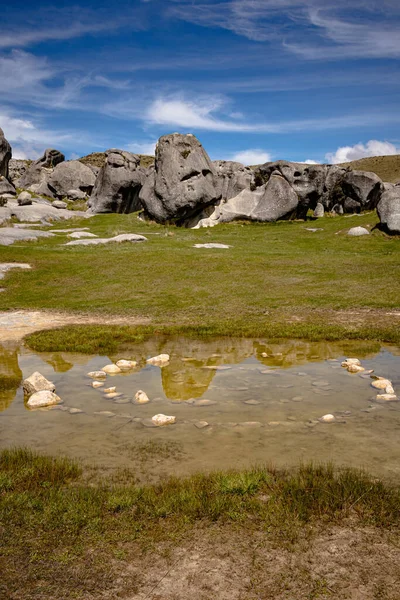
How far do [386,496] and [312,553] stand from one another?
1.57 m

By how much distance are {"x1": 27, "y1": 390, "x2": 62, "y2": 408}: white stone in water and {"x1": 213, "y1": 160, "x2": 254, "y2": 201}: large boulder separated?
1785 inches

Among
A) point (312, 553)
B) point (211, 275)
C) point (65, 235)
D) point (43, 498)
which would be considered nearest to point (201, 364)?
point (43, 498)

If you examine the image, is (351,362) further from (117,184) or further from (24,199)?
(117,184)

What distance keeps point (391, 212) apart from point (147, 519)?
3661 cm

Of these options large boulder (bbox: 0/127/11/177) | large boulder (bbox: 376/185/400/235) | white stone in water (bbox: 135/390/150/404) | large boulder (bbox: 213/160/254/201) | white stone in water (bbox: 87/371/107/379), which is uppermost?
large boulder (bbox: 0/127/11/177)

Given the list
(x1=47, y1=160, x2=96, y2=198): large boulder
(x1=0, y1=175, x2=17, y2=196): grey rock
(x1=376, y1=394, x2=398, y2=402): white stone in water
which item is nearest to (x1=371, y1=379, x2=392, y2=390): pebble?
(x1=376, y1=394, x2=398, y2=402): white stone in water

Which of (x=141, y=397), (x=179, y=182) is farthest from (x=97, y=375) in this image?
(x=179, y=182)

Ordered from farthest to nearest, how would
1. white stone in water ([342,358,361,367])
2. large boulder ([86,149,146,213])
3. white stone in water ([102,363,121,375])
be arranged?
large boulder ([86,149,146,213]) → white stone in water ([342,358,361,367]) → white stone in water ([102,363,121,375])

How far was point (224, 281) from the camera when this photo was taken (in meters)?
26.5

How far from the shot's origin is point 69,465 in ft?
25.3

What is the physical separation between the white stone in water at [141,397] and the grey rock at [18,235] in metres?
29.3

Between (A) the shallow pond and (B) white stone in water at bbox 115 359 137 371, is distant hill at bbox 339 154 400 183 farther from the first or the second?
(B) white stone in water at bbox 115 359 137 371

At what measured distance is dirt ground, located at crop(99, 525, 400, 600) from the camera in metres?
4.91

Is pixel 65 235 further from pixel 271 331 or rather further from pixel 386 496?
pixel 386 496
